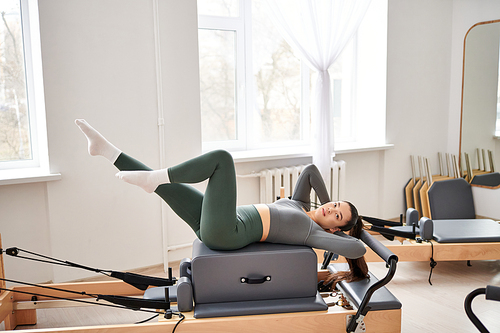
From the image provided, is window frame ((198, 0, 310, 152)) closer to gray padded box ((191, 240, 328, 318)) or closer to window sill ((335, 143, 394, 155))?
window sill ((335, 143, 394, 155))

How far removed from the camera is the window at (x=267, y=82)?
3.47 m

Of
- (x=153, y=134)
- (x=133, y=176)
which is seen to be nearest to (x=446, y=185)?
(x=153, y=134)

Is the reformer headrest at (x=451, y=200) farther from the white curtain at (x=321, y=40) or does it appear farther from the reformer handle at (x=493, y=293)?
the reformer handle at (x=493, y=293)

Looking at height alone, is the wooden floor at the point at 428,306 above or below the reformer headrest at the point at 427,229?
below

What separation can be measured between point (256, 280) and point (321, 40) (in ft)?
7.63

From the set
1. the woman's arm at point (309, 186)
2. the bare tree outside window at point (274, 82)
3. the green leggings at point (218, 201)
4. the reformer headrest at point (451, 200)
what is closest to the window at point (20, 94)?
the green leggings at point (218, 201)

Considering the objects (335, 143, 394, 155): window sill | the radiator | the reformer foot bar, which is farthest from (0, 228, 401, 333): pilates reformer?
(335, 143, 394, 155): window sill

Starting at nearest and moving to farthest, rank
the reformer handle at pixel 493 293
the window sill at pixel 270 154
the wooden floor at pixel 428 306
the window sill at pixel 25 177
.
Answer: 1. the reformer handle at pixel 493 293
2. the wooden floor at pixel 428 306
3. the window sill at pixel 25 177
4. the window sill at pixel 270 154

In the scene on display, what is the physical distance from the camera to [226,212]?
73.2 inches

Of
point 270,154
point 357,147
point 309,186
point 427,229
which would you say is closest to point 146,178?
point 309,186

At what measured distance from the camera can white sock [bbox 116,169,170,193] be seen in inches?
71.2

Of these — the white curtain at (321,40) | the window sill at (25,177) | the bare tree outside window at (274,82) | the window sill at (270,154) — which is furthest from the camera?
the bare tree outside window at (274,82)

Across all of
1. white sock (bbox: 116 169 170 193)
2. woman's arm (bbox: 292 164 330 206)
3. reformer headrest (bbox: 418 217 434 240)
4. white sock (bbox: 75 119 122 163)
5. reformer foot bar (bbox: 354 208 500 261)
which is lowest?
reformer foot bar (bbox: 354 208 500 261)

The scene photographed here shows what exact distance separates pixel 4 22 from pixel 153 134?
46.5 inches
